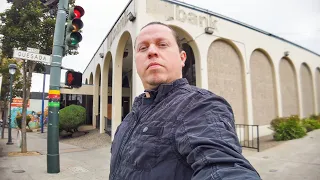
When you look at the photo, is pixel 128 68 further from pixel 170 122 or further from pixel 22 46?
pixel 170 122

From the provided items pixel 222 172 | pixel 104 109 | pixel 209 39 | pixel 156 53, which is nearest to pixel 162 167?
pixel 222 172

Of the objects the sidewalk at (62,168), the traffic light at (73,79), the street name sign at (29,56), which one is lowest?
the sidewalk at (62,168)

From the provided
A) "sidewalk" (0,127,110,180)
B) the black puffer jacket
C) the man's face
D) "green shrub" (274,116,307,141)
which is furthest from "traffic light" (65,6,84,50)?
"green shrub" (274,116,307,141)

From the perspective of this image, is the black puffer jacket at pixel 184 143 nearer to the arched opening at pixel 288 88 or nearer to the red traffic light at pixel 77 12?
the red traffic light at pixel 77 12

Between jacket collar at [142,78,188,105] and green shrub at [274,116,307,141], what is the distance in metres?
10.0

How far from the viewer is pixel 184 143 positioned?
1.02 metres

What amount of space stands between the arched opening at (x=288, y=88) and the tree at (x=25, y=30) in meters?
13.7

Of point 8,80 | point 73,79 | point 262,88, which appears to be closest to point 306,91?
point 262,88

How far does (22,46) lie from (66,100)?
46.0ft

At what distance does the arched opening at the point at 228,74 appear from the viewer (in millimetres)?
10836

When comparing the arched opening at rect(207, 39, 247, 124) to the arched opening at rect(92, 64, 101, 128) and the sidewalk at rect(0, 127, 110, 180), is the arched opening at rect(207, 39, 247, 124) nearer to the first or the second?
the sidewalk at rect(0, 127, 110, 180)

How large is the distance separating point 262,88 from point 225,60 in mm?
3342

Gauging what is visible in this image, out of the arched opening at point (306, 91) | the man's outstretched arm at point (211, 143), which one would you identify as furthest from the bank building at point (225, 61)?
the man's outstretched arm at point (211, 143)

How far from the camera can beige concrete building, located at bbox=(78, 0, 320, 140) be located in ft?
32.2
